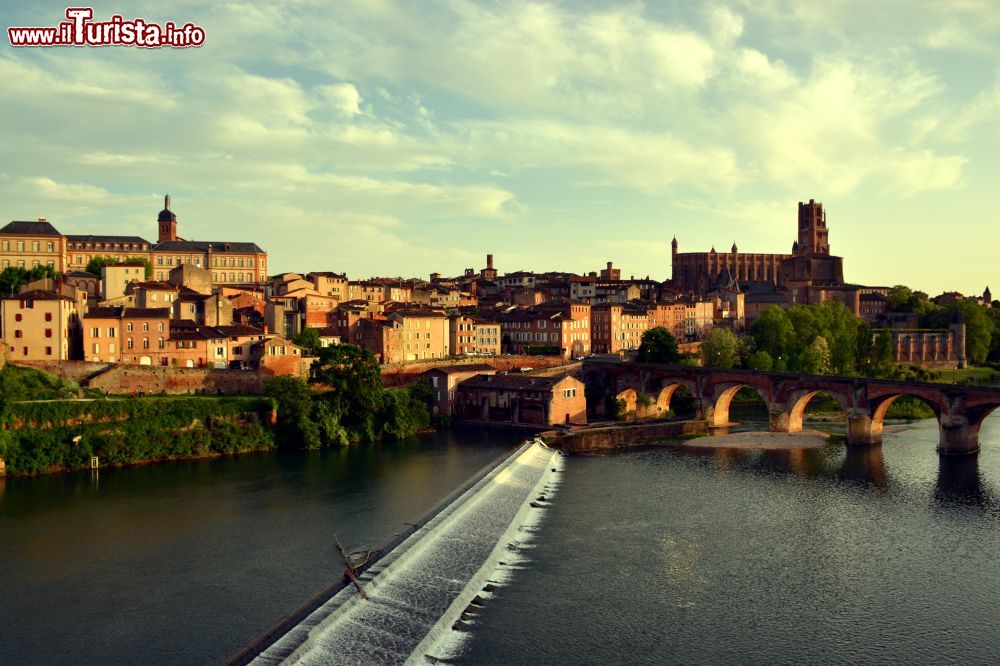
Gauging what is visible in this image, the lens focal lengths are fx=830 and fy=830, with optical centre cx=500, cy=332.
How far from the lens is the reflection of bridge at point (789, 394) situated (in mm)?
43375

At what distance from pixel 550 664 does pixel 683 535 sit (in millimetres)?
11126

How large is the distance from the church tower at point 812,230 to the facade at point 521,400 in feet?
298

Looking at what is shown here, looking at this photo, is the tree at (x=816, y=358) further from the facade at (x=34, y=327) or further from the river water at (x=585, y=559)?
the facade at (x=34, y=327)

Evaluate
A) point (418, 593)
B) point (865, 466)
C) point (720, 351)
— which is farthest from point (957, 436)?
point (418, 593)

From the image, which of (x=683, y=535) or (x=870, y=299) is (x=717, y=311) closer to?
(x=870, y=299)

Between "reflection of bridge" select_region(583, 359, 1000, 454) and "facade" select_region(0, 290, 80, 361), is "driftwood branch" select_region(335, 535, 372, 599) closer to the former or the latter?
"facade" select_region(0, 290, 80, 361)

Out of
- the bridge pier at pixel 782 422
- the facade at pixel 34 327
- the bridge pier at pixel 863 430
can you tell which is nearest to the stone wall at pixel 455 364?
the bridge pier at pixel 782 422

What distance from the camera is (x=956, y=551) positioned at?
27656mm

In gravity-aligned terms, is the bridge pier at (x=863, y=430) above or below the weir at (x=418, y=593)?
above

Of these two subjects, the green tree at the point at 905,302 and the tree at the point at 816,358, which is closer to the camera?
the tree at the point at 816,358

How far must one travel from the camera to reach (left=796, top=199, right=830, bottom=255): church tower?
134 meters

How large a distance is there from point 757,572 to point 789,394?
1115 inches

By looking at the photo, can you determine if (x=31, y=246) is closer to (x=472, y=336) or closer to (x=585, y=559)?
(x=472, y=336)

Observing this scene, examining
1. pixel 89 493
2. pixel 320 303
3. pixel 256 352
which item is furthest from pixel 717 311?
pixel 89 493
